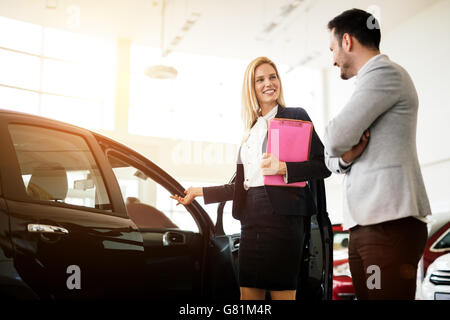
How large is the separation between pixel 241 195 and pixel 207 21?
1057 cm

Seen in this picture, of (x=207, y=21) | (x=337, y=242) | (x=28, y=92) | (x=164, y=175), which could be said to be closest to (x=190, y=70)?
(x=207, y=21)

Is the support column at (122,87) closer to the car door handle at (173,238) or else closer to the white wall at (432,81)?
the white wall at (432,81)

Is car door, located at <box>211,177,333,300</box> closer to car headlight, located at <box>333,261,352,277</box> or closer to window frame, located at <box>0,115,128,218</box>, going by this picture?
window frame, located at <box>0,115,128,218</box>

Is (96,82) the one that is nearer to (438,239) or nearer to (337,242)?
(337,242)

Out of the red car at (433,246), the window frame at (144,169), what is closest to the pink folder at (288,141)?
the window frame at (144,169)

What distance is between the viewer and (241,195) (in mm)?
1880

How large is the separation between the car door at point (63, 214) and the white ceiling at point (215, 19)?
9.06m

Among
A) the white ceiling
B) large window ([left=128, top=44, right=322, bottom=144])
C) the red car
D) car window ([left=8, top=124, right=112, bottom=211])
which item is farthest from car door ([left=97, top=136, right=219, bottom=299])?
large window ([left=128, top=44, right=322, bottom=144])

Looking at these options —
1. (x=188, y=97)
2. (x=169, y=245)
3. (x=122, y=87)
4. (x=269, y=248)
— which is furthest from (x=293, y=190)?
(x=188, y=97)

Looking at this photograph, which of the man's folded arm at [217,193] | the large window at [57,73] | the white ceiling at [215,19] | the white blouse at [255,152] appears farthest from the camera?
the large window at [57,73]

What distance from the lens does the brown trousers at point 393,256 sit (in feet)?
4.16

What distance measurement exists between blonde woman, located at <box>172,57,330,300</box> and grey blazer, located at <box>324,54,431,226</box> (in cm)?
41

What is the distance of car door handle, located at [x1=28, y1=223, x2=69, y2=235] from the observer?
4.97 ft

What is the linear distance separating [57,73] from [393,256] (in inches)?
472
